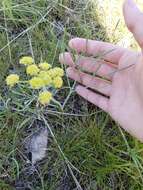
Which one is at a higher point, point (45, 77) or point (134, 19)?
point (134, 19)

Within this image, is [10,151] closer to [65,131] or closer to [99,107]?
[65,131]

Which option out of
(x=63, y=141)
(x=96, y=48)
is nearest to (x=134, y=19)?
(x=96, y=48)

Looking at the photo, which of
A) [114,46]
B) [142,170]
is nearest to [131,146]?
[142,170]

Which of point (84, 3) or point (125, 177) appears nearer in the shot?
point (125, 177)

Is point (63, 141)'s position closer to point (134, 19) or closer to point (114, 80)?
point (114, 80)

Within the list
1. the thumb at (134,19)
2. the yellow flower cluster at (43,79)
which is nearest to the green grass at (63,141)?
the yellow flower cluster at (43,79)

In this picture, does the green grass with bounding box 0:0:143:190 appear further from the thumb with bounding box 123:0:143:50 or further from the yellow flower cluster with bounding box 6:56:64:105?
the thumb with bounding box 123:0:143:50

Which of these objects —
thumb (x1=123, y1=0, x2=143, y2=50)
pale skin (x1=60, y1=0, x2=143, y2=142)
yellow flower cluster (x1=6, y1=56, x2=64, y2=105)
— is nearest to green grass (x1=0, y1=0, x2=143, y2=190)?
pale skin (x1=60, y1=0, x2=143, y2=142)
